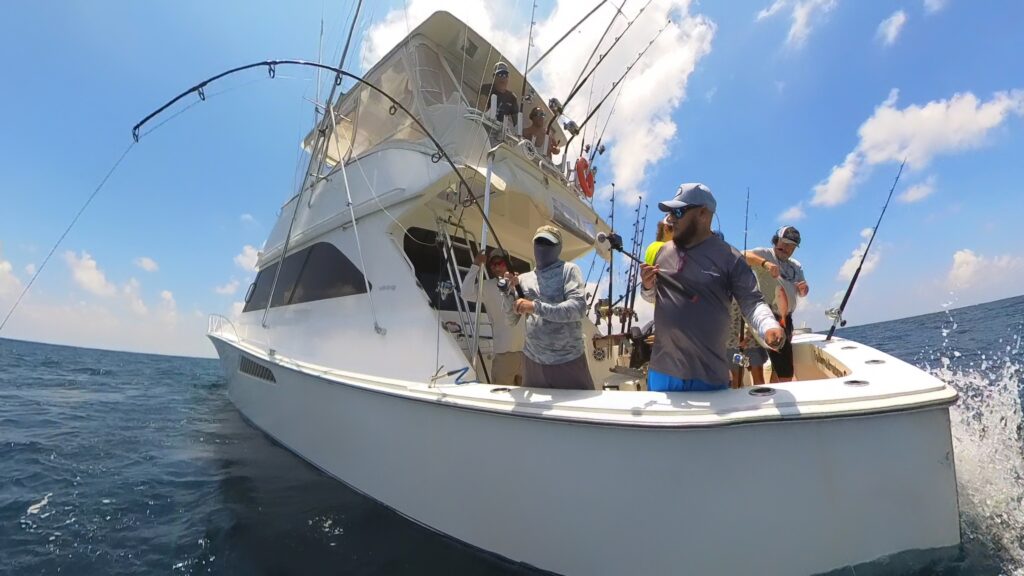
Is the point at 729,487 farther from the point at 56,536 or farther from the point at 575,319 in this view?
the point at 56,536

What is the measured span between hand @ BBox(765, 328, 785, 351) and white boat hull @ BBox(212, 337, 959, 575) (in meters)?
0.32

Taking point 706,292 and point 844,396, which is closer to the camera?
point 844,396

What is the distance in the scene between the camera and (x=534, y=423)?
80.1 inches

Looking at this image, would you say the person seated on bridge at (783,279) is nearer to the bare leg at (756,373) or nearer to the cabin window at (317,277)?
the bare leg at (756,373)

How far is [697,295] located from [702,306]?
57mm

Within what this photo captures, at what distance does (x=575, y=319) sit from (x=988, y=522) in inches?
95.0

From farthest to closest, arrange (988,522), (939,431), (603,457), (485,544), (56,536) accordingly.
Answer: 1. (56,536)
2. (485,544)
3. (988,522)
4. (603,457)
5. (939,431)

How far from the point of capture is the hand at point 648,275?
2020mm

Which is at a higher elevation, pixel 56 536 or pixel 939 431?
pixel 939 431

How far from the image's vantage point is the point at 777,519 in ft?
5.31

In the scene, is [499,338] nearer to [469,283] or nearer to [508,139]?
[469,283]

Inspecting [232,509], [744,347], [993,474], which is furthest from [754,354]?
[232,509]

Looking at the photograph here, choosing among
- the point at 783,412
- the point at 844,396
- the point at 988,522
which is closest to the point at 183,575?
the point at 783,412

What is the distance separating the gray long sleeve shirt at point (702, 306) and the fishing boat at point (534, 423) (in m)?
0.16
